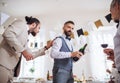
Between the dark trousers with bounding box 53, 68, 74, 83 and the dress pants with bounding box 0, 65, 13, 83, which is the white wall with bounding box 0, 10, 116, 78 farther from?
the dress pants with bounding box 0, 65, 13, 83

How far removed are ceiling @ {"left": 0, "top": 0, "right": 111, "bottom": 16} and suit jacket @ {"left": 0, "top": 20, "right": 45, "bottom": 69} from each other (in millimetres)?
1873

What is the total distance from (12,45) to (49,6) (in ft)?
7.11

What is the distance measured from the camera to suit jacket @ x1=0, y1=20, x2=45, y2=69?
163 cm

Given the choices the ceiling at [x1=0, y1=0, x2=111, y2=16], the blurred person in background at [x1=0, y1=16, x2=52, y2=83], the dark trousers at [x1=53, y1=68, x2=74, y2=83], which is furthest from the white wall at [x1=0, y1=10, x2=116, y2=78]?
the blurred person in background at [x1=0, y1=16, x2=52, y2=83]

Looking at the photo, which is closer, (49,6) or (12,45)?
(12,45)

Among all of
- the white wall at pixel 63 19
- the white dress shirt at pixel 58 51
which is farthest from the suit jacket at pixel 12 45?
the white wall at pixel 63 19

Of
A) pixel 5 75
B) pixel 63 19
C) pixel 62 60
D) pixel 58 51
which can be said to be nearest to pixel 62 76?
pixel 62 60

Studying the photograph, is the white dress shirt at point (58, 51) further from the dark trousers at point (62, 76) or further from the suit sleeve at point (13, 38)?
the suit sleeve at point (13, 38)

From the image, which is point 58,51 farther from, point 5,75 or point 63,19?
point 63,19

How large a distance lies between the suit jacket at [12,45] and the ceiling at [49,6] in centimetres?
187

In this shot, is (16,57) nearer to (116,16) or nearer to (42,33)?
(116,16)

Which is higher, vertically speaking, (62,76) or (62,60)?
(62,60)

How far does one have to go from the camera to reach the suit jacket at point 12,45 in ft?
5.35

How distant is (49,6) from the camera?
3.63 metres
